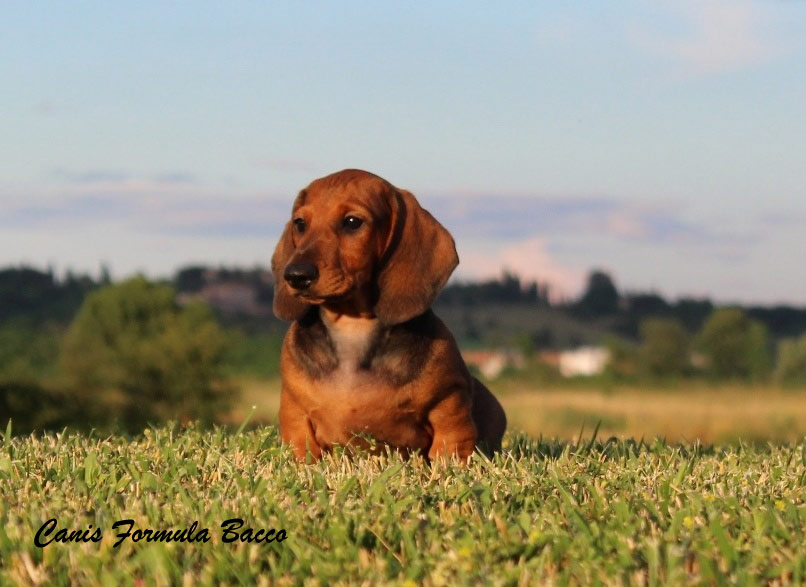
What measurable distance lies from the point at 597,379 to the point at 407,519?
42872mm

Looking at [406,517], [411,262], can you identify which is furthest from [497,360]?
[406,517]

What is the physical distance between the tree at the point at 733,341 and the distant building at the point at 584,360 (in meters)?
7.66

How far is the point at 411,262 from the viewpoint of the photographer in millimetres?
6348

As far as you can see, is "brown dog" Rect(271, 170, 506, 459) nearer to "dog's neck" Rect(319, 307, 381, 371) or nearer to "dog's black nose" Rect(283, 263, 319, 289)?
"dog's neck" Rect(319, 307, 381, 371)

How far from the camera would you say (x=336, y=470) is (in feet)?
20.0

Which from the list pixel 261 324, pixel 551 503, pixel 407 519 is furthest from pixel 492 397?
pixel 261 324

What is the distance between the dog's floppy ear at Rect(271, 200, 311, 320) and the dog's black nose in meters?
0.45

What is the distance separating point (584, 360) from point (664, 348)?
14.9 ft

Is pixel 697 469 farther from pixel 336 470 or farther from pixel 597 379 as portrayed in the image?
pixel 597 379

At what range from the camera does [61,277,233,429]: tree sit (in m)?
41.1

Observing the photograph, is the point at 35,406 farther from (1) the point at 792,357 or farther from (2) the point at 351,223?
(1) the point at 792,357

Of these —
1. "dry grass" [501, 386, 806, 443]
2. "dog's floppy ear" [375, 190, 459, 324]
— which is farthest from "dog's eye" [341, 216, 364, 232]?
"dry grass" [501, 386, 806, 443]

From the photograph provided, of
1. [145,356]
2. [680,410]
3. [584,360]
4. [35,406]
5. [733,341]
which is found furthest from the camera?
[733,341]

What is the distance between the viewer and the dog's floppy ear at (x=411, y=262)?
246 inches
